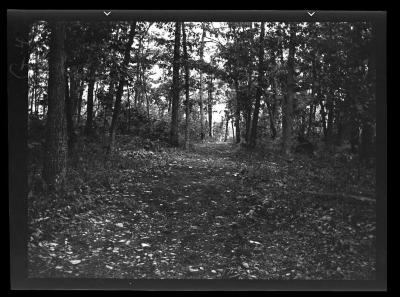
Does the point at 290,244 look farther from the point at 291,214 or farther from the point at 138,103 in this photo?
the point at 138,103

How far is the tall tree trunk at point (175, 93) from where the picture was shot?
255 inches

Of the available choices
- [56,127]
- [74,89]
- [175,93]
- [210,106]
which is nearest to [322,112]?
[210,106]

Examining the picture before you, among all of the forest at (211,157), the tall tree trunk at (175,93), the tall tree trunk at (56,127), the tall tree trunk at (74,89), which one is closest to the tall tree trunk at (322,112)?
the forest at (211,157)

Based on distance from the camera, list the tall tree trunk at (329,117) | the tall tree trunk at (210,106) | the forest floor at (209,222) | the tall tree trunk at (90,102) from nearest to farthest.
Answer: the forest floor at (209,222), the tall tree trunk at (329,117), the tall tree trunk at (90,102), the tall tree trunk at (210,106)

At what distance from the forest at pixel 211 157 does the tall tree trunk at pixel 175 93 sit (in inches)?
1.0

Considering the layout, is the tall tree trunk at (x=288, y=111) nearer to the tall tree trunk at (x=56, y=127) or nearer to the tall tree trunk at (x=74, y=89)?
the tall tree trunk at (x=74, y=89)

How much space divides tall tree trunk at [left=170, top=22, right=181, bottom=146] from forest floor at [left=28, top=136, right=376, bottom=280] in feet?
2.40

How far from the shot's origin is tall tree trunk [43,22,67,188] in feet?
21.1

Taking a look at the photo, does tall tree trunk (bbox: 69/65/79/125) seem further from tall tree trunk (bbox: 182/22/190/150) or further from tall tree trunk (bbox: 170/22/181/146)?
tall tree trunk (bbox: 182/22/190/150)

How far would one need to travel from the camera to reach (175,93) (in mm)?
6758

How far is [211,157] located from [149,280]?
2321mm

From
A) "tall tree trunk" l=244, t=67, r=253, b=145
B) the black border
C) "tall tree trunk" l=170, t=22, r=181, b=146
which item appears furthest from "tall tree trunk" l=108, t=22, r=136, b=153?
"tall tree trunk" l=244, t=67, r=253, b=145
